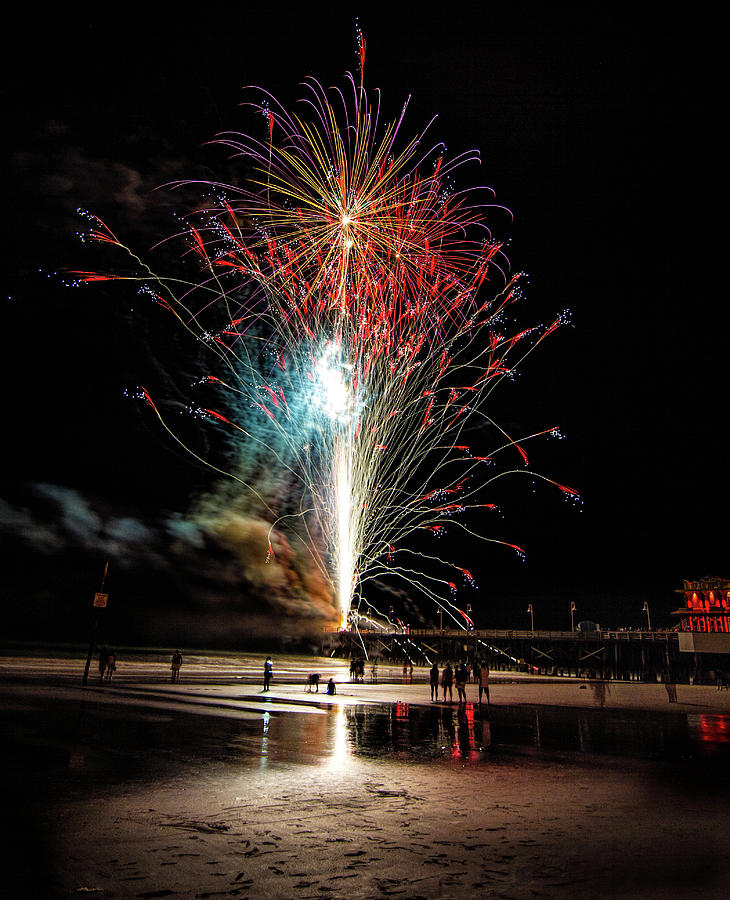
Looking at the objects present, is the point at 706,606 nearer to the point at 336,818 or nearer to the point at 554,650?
the point at 554,650

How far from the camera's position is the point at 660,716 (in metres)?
18.2

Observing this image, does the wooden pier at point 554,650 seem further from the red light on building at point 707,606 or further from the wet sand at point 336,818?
the wet sand at point 336,818

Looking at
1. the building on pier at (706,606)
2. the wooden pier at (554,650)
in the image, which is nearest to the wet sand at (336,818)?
the wooden pier at (554,650)

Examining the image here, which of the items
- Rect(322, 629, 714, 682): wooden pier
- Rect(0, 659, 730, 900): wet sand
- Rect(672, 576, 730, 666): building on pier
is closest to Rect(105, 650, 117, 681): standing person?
Rect(0, 659, 730, 900): wet sand

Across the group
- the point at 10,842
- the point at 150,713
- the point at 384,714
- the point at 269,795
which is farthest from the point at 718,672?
the point at 10,842

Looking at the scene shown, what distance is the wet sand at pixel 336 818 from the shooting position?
4.76 meters

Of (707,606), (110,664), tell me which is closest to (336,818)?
(110,664)

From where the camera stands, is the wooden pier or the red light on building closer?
the wooden pier

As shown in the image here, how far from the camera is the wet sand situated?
4.76m

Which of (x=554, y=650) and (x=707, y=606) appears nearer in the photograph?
(x=554, y=650)

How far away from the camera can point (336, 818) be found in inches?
256

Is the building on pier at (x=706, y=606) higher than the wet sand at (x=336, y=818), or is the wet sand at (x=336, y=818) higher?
the building on pier at (x=706, y=606)

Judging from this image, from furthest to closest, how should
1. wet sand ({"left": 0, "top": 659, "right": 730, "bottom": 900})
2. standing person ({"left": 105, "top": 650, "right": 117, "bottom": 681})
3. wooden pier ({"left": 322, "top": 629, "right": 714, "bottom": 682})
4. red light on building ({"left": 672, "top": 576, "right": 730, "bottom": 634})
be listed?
red light on building ({"left": 672, "top": 576, "right": 730, "bottom": 634}) < wooden pier ({"left": 322, "top": 629, "right": 714, "bottom": 682}) < standing person ({"left": 105, "top": 650, "right": 117, "bottom": 681}) < wet sand ({"left": 0, "top": 659, "right": 730, "bottom": 900})

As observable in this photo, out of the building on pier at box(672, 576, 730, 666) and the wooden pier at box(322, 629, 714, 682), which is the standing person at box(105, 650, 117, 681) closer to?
the wooden pier at box(322, 629, 714, 682)
